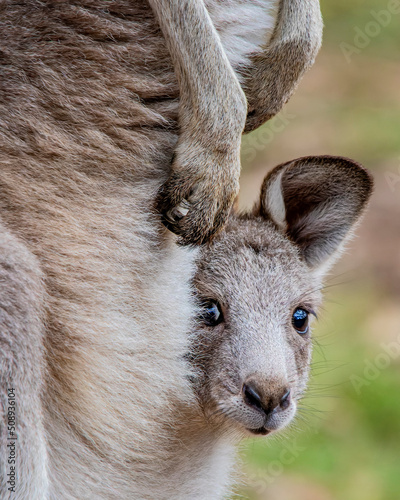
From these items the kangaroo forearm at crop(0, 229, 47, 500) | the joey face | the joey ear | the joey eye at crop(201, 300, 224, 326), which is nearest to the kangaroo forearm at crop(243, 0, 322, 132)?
the joey ear

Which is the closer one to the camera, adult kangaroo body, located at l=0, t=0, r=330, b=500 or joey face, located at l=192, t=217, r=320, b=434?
adult kangaroo body, located at l=0, t=0, r=330, b=500

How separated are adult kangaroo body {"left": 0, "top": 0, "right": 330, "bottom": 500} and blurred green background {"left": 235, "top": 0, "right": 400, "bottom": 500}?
0.84 meters

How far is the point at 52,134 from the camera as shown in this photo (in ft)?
→ 11.4

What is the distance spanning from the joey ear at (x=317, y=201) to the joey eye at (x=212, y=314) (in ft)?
1.97

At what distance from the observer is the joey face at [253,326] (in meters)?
3.57

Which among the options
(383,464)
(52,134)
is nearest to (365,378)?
(383,464)

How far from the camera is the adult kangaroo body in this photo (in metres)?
3.44

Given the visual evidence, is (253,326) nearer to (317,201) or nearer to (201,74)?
(317,201)

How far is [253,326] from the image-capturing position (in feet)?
12.3

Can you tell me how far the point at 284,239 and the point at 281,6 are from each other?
40.6 inches

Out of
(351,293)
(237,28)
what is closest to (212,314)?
(237,28)

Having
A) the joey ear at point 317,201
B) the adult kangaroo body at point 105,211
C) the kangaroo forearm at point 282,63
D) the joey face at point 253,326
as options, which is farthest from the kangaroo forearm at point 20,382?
the joey ear at point 317,201

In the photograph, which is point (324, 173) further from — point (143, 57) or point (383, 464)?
point (383, 464)

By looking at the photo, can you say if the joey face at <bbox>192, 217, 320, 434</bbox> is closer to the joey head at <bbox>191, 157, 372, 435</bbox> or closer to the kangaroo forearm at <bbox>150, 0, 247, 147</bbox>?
the joey head at <bbox>191, 157, 372, 435</bbox>
